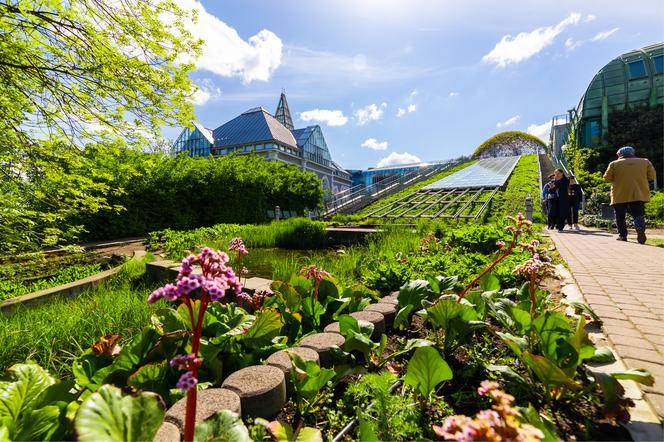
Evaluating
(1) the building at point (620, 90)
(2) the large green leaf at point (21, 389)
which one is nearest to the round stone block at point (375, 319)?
(2) the large green leaf at point (21, 389)

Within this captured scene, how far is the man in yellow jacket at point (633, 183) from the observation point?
5695 mm

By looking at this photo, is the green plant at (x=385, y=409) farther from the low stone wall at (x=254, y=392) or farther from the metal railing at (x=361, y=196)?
the metal railing at (x=361, y=196)

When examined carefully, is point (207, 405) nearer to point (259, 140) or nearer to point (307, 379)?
point (307, 379)

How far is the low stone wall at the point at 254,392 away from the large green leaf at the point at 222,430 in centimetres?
11

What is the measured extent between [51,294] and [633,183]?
8.83 metres

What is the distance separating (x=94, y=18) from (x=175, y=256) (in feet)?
11.5

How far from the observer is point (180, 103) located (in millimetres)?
4551

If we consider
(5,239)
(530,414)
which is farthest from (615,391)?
(5,239)

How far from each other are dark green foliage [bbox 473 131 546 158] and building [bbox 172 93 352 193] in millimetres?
33406

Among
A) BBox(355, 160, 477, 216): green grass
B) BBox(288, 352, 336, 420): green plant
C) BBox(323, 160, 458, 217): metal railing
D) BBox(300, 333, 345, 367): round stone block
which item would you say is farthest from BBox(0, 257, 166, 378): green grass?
BBox(323, 160, 458, 217): metal railing

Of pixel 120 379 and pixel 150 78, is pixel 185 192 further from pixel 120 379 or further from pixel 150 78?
pixel 120 379

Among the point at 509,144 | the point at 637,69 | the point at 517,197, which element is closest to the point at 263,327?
the point at 517,197

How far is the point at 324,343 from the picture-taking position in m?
1.64

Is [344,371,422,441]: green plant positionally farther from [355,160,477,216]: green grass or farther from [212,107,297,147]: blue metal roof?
[212,107,297,147]: blue metal roof
